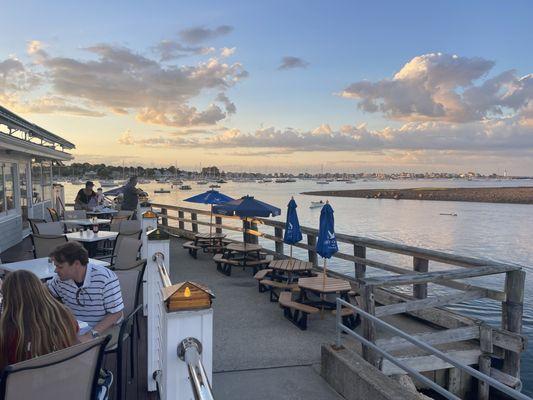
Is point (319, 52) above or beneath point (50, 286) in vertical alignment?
above

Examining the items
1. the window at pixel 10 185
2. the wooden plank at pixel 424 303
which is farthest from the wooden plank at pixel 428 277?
the window at pixel 10 185

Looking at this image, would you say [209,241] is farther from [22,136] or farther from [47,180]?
[47,180]

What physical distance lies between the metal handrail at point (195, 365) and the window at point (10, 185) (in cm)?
1101

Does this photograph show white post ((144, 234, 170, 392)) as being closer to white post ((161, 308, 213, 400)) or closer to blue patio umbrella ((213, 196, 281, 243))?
white post ((161, 308, 213, 400))

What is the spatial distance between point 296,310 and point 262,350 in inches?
41.4

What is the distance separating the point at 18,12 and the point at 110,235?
714cm

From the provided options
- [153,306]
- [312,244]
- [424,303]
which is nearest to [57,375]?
[153,306]

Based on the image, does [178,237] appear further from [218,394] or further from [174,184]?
[174,184]

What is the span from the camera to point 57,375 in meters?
1.96

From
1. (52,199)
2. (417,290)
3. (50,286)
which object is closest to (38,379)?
(50,286)

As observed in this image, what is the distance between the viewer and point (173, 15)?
12.6 metres

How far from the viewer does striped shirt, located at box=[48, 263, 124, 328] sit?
3.58 m

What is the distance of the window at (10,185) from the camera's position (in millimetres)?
10971

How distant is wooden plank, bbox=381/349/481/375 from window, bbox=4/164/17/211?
1037cm
